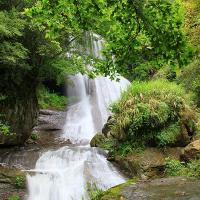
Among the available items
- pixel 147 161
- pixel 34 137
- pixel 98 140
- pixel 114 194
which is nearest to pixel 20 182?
pixel 147 161

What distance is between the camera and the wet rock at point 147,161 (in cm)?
1169

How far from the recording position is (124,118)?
1295cm

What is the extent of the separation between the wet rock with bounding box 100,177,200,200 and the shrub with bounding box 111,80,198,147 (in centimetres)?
561

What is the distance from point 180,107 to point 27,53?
5.26 m

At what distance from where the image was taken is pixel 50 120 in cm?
2045

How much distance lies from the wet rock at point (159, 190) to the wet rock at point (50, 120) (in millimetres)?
12354

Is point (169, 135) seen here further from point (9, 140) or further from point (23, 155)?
point (9, 140)

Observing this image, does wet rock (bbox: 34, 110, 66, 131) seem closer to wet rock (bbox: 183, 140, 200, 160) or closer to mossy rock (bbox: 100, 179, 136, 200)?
wet rock (bbox: 183, 140, 200, 160)

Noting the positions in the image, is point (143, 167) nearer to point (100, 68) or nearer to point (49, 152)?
point (49, 152)

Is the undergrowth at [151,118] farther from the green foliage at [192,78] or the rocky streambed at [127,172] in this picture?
the green foliage at [192,78]

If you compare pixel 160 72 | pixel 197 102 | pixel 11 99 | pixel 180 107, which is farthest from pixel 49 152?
pixel 160 72

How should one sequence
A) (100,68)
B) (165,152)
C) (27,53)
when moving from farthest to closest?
(27,53) → (165,152) → (100,68)

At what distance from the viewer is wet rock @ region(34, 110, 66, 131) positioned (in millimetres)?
19198

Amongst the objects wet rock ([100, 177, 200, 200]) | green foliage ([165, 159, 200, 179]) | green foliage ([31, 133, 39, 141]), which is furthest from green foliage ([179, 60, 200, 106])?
wet rock ([100, 177, 200, 200])
